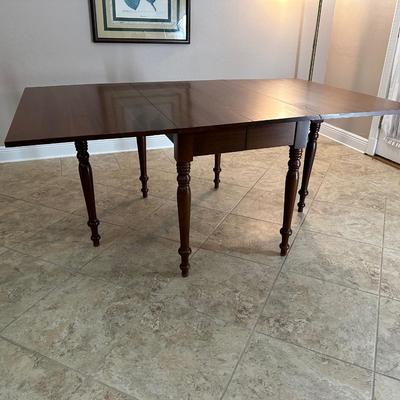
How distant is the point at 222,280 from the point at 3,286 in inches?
38.6

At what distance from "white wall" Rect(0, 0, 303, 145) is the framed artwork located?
7 centimetres

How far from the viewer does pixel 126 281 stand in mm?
1598

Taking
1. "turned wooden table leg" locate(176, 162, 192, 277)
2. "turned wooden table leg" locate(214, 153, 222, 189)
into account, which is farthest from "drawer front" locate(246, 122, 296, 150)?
"turned wooden table leg" locate(214, 153, 222, 189)

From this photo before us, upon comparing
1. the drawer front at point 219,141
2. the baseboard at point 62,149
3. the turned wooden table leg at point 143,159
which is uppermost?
the drawer front at point 219,141

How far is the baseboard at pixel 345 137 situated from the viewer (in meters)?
3.33

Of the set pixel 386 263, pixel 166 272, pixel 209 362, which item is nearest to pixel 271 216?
pixel 386 263

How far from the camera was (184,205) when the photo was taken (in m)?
1.45

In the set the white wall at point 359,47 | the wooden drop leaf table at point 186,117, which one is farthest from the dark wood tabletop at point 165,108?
the white wall at point 359,47

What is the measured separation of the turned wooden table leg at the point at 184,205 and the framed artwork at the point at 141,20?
6.57 feet

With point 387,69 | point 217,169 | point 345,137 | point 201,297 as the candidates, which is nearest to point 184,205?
point 201,297

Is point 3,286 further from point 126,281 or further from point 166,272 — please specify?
point 166,272

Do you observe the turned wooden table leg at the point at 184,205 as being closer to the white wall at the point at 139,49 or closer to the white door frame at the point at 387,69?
the white wall at the point at 139,49

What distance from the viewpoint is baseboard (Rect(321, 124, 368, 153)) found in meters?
3.33

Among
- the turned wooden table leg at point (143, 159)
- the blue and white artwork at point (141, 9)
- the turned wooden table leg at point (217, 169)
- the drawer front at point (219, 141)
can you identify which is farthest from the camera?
the blue and white artwork at point (141, 9)
